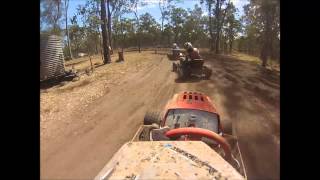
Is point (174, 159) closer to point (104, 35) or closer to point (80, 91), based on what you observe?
point (80, 91)

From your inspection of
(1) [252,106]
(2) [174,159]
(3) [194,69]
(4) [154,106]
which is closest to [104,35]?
(4) [154,106]

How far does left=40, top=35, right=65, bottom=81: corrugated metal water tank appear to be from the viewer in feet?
39.6

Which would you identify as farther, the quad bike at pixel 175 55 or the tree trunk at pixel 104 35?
the quad bike at pixel 175 55

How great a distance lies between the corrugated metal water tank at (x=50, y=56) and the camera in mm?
12070

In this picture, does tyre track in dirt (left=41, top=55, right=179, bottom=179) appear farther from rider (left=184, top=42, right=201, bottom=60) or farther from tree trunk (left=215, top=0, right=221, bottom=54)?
tree trunk (left=215, top=0, right=221, bottom=54)

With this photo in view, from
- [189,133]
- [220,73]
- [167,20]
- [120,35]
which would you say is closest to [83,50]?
[120,35]

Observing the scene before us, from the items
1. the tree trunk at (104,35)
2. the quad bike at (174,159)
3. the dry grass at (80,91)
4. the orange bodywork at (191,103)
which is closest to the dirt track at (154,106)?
the dry grass at (80,91)

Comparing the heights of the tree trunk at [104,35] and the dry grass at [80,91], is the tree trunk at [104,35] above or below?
above

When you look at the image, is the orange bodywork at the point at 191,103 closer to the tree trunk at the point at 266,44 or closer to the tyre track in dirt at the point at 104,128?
the tyre track in dirt at the point at 104,128

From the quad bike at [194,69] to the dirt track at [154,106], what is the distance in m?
0.36

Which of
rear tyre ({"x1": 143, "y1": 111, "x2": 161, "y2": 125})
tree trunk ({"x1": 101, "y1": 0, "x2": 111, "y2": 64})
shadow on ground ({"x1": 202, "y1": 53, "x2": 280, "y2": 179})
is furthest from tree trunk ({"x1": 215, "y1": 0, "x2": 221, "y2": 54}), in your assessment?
rear tyre ({"x1": 143, "y1": 111, "x2": 161, "y2": 125})

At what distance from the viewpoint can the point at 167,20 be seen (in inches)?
573

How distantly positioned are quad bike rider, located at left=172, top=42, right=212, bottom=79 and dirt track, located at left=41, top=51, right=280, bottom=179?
35cm
